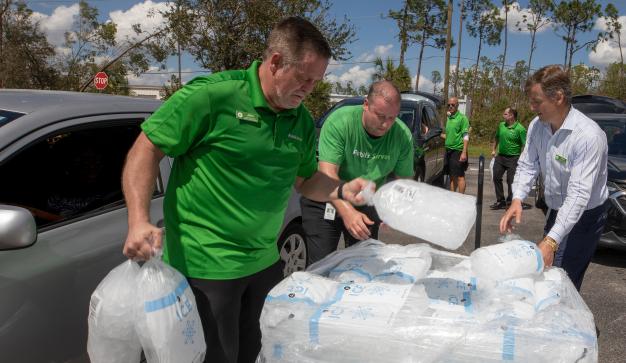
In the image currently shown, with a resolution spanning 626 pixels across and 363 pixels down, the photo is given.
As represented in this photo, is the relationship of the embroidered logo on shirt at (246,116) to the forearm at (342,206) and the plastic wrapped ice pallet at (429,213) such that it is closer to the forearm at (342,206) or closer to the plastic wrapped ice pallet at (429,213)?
the plastic wrapped ice pallet at (429,213)

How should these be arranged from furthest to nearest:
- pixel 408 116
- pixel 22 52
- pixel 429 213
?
pixel 22 52, pixel 408 116, pixel 429 213

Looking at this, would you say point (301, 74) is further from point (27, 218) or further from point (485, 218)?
point (485, 218)

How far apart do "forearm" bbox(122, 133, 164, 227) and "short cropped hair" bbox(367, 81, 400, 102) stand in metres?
1.48

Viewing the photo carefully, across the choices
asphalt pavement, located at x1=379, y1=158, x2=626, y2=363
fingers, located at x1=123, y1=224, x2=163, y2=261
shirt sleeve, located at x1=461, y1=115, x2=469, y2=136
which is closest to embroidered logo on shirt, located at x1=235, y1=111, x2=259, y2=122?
fingers, located at x1=123, y1=224, x2=163, y2=261

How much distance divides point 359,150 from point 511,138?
6.30 m

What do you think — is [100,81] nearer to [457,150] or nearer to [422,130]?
[422,130]

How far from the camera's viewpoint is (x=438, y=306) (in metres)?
1.73

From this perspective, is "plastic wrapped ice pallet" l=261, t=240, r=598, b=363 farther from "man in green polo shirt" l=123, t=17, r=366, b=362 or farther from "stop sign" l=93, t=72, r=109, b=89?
"stop sign" l=93, t=72, r=109, b=89

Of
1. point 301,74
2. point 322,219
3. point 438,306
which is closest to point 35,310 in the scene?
point 301,74

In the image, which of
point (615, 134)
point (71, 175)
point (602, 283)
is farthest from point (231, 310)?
point (615, 134)

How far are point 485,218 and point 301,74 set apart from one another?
6.51 meters

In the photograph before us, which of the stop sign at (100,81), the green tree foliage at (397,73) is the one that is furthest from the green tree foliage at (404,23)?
the stop sign at (100,81)

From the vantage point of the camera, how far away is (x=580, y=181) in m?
2.53

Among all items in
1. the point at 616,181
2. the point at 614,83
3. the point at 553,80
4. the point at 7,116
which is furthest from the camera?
the point at 614,83
